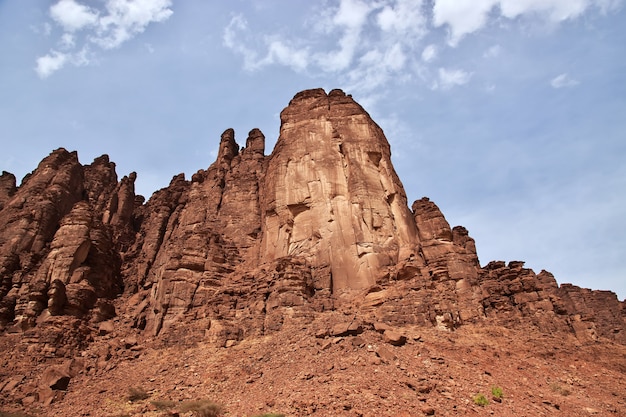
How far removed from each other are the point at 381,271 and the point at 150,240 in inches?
1306

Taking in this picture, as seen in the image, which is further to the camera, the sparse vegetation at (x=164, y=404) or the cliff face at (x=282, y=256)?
the cliff face at (x=282, y=256)

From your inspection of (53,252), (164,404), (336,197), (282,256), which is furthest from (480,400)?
(53,252)

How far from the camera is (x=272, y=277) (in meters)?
34.1

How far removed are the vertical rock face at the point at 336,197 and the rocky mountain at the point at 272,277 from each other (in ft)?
0.45

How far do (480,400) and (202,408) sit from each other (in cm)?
1271

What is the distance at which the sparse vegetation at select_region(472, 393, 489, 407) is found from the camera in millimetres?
19484

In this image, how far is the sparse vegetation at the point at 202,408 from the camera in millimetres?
20452

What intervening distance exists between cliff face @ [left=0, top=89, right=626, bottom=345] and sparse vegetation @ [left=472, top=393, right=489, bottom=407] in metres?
10.2

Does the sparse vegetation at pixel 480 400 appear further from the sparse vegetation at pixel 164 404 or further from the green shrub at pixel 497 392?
the sparse vegetation at pixel 164 404

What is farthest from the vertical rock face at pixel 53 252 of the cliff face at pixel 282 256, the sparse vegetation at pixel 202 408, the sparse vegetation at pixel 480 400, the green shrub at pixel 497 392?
the green shrub at pixel 497 392

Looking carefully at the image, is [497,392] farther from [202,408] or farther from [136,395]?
[136,395]

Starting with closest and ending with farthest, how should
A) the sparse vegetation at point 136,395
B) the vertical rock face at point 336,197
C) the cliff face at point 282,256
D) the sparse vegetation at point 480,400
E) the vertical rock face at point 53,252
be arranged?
the sparse vegetation at point 480,400 < the sparse vegetation at point 136,395 < the cliff face at point 282,256 < the vertical rock face at point 53,252 < the vertical rock face at point 336,197

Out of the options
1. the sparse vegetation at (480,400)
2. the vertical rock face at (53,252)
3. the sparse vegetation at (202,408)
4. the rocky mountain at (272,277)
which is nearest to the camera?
the sparse vegetation at (480,400)

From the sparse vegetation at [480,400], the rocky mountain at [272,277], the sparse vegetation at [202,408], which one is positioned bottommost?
the sparse vegetation at [202,408]
